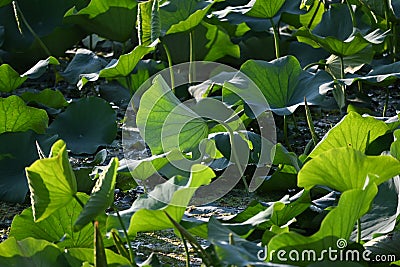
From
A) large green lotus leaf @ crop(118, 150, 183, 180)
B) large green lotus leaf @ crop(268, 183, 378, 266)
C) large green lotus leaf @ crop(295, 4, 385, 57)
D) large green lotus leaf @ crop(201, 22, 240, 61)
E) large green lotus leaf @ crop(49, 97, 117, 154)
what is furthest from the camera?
large green lotus leaf @ crop(201, 22, 240, 61)

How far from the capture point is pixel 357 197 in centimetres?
101

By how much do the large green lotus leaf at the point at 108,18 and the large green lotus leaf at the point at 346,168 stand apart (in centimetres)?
126

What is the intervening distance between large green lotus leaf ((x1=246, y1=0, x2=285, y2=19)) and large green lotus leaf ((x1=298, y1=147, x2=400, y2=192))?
94 cm

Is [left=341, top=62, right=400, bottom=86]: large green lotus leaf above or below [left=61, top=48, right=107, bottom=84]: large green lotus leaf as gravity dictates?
above

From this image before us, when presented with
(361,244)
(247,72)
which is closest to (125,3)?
(247,72)

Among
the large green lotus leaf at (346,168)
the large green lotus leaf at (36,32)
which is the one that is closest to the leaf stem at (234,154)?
the large green lotus leaf at (346,168)

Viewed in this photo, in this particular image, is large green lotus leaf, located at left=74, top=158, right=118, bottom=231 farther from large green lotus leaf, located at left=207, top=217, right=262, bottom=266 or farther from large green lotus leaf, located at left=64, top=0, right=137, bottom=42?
large green lotus leaf, located at left=64, top=0, right=137, bottom=42

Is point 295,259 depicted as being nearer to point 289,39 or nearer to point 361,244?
point 361,244

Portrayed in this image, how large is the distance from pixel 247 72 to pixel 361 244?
67 cm

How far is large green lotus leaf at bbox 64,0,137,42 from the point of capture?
2223mm

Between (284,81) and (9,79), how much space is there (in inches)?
27.7

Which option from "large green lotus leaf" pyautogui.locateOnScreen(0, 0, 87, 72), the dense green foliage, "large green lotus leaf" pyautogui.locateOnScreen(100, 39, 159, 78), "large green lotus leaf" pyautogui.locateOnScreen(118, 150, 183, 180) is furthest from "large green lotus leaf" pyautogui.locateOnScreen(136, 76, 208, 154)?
"large green lotus leaf" pyautogui.locateOnScreen(0, 0, 87, 72)

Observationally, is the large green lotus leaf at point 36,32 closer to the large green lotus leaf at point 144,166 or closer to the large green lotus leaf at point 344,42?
the large green lotus leaf at point 344,42

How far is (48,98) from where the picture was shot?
2082 millimetres
